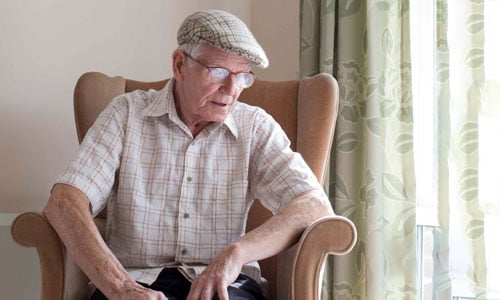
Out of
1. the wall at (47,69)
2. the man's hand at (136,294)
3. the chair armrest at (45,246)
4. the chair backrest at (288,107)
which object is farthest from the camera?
the wall at (47,69)

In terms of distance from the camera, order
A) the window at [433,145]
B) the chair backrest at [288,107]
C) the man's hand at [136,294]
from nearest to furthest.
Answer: the man's hand at [136,294] < the chair backrest at [288,107] < the window at [433,145]

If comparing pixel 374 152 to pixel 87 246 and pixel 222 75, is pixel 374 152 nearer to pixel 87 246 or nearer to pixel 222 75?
pixel 222 75

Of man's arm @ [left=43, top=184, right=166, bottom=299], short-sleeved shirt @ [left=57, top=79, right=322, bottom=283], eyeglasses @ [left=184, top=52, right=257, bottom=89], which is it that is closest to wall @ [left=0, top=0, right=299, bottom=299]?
short-sleeved shirt @ [left=57, top=79, right=322, bottom=283]

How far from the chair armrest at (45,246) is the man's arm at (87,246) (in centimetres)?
2

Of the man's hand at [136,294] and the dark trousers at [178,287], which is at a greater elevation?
the man's hand at [136,294]

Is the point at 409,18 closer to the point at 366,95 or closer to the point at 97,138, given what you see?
the point at 366,95

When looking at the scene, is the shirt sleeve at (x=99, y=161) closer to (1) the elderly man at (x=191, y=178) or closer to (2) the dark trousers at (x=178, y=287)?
(1) the elderly man at (x=191, y=178)

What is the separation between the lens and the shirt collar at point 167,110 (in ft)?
5.43

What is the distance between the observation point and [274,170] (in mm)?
1635

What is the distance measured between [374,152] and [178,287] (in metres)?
0.93

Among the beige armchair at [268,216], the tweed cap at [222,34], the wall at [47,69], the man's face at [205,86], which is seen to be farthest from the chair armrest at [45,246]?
the wall at [47,69]

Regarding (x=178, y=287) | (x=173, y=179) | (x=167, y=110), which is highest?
(x=167, y=110)

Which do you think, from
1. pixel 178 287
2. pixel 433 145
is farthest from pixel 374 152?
pixel 178 287

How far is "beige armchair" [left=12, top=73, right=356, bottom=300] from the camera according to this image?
1.41m
